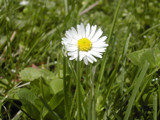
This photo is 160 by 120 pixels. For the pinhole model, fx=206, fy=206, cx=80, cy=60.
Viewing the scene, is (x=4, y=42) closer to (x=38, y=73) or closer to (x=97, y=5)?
(x=38, y=73)

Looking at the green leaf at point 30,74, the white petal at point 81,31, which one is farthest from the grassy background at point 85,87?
the white petal at point 81,31

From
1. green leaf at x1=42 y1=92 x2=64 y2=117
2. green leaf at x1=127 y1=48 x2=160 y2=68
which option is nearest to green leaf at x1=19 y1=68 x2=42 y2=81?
green leaf at x1=42 y1=92 x2=64 y2=117

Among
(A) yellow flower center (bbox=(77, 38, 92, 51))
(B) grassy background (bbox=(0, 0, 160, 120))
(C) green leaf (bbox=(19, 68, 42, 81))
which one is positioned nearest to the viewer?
(B) grassy background (bbox=(0, 0, 160, 120))

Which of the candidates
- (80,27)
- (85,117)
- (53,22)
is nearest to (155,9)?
(53,22)

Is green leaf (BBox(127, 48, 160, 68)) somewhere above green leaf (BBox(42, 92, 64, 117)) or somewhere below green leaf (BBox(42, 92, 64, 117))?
above

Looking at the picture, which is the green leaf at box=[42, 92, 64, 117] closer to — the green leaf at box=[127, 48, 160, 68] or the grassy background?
the grassy background

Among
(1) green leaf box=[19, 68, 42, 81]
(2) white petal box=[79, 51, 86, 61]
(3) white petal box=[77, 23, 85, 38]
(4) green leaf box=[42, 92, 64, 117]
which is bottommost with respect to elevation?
(4) green leaf box=[42, 92, 64, 117]

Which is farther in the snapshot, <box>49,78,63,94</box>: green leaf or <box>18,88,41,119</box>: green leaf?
<box>49,78,63,94</box>: green leaf
